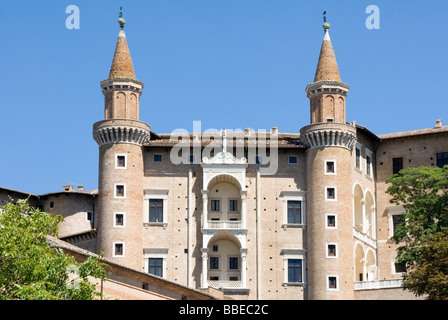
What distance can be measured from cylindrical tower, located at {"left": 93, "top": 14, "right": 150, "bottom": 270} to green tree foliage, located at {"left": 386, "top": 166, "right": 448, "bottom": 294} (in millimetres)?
16515

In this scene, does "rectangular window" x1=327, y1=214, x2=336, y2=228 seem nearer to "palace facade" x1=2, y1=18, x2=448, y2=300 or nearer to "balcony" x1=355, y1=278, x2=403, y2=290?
"palace facade" x1=2, y1=18, x2=448, y2=300

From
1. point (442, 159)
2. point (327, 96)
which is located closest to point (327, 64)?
point (327, 96)

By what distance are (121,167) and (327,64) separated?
52.1 ft

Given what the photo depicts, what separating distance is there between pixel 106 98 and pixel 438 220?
76.3 feet

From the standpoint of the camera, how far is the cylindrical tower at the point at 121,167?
210 feet

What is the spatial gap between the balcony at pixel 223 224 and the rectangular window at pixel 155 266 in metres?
3.81

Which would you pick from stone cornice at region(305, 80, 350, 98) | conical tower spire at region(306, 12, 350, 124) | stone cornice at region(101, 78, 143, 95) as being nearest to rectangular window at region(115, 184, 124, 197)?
stone cornice at region(101, 78, 143, 95)

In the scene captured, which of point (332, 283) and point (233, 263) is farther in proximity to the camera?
point (233, 263)

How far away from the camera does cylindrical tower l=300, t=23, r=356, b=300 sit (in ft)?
208

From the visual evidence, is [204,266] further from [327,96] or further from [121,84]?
[327,96]

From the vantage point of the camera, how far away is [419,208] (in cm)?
6162

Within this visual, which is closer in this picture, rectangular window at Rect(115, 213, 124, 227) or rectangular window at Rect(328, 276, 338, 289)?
rectangular window at Rect(328, 276, 338, 289)
